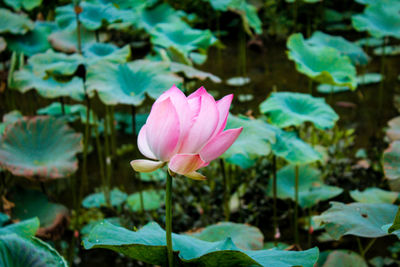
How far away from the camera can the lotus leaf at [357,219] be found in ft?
2.12

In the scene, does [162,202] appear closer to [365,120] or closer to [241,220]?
[241,220]

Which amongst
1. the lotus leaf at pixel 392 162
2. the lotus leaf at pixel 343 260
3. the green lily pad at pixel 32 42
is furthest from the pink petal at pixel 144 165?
the green lily pad at pixel 32 42

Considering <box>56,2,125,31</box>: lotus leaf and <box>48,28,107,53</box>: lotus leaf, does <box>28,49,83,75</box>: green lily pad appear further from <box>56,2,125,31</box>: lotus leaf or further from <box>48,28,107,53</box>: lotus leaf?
<box>48,28,107,53</box>: lotus leaf

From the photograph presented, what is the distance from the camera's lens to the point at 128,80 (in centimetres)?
136

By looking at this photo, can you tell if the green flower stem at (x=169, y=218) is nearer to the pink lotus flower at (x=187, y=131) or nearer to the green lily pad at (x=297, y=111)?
the pink lotus flower at (x=187, y=131)

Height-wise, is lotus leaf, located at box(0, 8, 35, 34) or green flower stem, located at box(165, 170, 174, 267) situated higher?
lotus leaf, located at box(0, 8, 35, 34)

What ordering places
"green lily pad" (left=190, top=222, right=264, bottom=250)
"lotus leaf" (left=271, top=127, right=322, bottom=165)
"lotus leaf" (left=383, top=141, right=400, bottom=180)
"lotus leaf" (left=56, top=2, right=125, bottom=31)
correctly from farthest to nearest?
"lotus leaf" (left=56, top=2, right=125, bottom=31) < "lotus leaf" (left=271, top=127, right=322, bottom=165) < "green lily pad" (left=190, top=222, right=264, bottom=250) < "lotus leaf" (left=383, top=141, right=400, bottom=180)

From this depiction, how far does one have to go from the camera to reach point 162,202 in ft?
5.85

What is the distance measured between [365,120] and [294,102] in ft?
4.14

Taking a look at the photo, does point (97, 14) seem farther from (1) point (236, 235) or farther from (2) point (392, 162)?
(2) point (392, 162)

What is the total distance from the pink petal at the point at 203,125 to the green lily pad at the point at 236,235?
0.66 metres

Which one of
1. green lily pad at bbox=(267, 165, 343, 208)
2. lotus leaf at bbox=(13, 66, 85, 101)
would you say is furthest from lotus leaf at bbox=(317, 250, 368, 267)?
lotus leaf at bbox=(13, 66, 85, 101)

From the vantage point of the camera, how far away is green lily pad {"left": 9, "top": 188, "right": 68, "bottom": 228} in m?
1.31

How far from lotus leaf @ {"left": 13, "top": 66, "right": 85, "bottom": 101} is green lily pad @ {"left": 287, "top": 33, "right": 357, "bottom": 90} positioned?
0.83 metres
